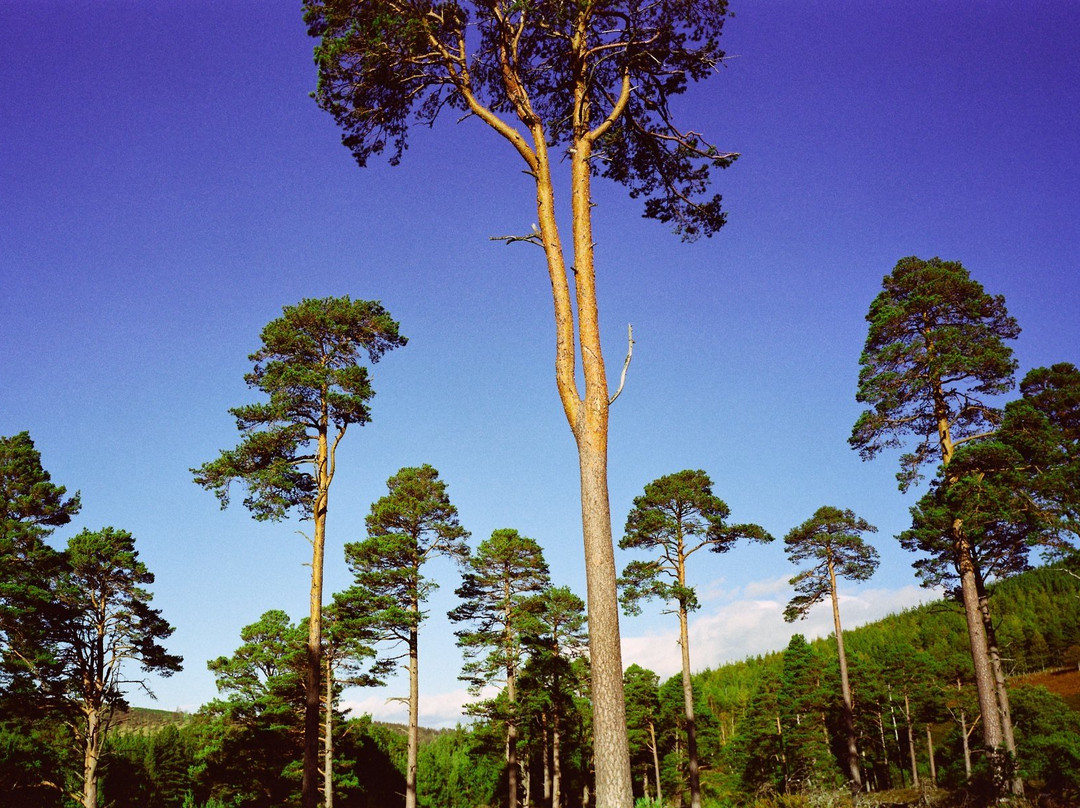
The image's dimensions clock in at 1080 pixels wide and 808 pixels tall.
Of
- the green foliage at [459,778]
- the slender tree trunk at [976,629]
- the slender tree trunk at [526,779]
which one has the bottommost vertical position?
the green foliage at [459,778]

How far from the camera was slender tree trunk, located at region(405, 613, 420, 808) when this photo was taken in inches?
766

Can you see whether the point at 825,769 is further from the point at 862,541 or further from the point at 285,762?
the point at 285,762

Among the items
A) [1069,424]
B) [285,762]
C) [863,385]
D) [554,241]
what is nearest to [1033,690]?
[1069,424]

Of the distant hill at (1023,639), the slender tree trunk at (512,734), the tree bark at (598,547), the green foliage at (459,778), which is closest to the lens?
the tree bark at (598,547)

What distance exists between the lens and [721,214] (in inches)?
388

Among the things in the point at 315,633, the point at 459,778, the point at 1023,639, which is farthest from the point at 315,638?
the point at 1023,639

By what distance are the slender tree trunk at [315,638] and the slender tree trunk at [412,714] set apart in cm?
478

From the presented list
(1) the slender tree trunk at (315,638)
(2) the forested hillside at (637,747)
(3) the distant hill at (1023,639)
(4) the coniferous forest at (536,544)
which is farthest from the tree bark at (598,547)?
(3) the distant hill at (1023,639)

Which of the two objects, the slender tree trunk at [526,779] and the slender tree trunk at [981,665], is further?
the slender tree trunk at [526,779]

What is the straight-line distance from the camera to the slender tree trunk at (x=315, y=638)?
13.5 meters

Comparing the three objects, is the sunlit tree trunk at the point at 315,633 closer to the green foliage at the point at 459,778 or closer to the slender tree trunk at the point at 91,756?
the slender tree trunk at the point at 91,756

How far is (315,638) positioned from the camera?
1457 cm

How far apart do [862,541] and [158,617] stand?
27.8m

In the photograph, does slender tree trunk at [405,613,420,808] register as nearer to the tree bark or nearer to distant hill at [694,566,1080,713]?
the tree bark
